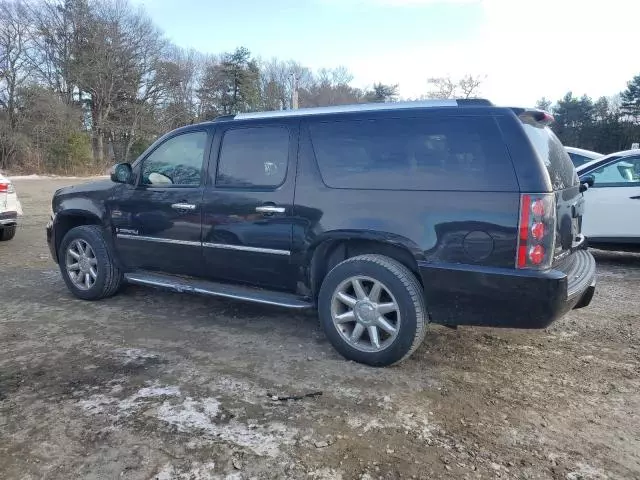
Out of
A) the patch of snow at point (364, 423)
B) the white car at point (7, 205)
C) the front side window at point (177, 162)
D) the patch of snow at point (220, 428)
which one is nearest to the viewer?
the patch of snow at point (220, 428)

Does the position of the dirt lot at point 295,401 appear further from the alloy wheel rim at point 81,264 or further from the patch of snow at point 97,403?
the alloy wheel rim at point 81,264

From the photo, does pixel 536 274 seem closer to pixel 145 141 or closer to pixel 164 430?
pixel 164 430

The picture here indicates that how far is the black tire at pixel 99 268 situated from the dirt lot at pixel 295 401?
37 cm

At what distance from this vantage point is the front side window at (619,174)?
686cm

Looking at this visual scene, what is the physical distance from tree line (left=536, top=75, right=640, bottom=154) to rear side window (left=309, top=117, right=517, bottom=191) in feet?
159

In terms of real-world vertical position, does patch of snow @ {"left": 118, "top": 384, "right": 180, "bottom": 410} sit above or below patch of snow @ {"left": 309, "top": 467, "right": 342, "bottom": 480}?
above

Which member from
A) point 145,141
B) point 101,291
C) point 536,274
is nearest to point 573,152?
point 536,274

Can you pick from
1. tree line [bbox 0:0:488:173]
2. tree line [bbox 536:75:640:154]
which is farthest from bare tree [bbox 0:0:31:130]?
tree line [bbox 536:75:640:154]

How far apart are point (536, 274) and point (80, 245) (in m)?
4.44

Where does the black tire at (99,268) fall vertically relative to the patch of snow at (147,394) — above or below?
above

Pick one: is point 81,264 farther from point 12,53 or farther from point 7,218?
point 12,53

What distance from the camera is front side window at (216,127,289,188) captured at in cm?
403

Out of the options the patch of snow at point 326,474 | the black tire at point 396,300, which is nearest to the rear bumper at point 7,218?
the black tire at point 396,300

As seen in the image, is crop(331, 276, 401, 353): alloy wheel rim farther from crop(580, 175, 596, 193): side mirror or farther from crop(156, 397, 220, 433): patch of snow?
crop(580, 175, 596, 193): side mirror
